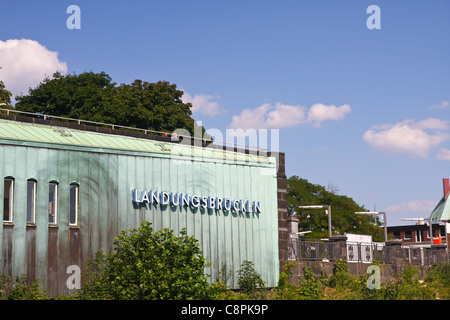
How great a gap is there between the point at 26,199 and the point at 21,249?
5.87 feet

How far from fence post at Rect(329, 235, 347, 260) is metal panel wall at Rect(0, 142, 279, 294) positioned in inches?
186

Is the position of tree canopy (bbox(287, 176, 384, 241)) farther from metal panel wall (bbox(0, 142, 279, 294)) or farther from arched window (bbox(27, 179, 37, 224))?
arched window (bbox(27, 179, 37, 224))

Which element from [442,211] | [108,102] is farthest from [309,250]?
[442,211]

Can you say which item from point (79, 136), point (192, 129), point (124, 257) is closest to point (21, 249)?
point (124, 257)

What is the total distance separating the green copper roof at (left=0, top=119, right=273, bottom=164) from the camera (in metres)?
24.7

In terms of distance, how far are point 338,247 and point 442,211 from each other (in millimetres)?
58712

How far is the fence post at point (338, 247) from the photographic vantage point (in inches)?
1401

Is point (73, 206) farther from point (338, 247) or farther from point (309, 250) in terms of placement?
point (338, 247)

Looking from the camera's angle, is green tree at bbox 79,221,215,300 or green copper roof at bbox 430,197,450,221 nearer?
green tree at bbox 79,221,215,300

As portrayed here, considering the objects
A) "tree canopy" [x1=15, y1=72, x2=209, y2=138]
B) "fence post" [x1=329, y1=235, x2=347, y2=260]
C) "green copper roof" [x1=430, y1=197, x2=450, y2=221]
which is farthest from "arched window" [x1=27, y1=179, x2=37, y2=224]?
"green copper roof" [x1=430, y1=197, x2=450, y2=221]

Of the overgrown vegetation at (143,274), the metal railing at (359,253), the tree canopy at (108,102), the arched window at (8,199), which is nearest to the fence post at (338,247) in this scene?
the metal railing at (359,253)

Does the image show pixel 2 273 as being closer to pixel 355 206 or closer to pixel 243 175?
pixel 243 175

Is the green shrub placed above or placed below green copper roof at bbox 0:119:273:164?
below

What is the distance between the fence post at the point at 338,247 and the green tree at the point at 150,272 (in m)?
12.9
